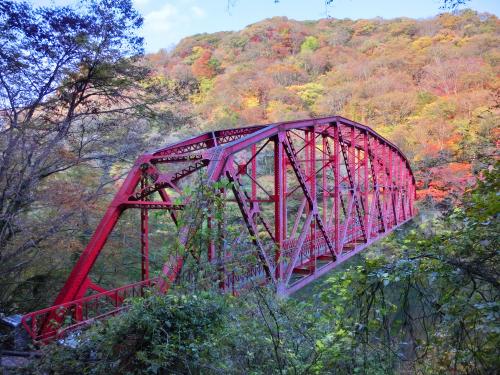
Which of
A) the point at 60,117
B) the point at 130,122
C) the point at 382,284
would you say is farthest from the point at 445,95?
the point at 382,284

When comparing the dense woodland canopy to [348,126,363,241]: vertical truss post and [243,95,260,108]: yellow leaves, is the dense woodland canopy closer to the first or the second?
[348,126,363,241]: vertical truss post

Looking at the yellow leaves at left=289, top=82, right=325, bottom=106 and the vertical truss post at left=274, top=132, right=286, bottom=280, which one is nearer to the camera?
the vertical truss post at left=274, top=132, right=286, bottom=280

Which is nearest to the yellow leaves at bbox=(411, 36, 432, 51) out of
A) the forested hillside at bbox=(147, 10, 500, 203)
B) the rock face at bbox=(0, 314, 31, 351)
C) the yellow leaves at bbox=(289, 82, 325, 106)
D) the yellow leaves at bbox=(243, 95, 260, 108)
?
the forested hillside at bbox=(147, 10, 500, 203)

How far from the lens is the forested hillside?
26641 millimetres

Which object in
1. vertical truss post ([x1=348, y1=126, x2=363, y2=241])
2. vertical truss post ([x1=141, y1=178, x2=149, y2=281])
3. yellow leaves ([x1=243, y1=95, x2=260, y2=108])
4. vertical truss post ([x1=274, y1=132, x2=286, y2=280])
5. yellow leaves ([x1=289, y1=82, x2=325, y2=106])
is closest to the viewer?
vertical truss post ([x1=141, y1=178, x2=149, y2=281])

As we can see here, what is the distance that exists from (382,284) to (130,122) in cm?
990

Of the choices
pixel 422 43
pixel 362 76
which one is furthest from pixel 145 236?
pixel 422 43

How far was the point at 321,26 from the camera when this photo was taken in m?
55.3

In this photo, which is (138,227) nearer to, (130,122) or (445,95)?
(130,122)

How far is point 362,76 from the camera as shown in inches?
1455

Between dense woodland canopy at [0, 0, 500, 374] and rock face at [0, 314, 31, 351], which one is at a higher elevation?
dense woodland canopy at [0, 0, 500, 374]

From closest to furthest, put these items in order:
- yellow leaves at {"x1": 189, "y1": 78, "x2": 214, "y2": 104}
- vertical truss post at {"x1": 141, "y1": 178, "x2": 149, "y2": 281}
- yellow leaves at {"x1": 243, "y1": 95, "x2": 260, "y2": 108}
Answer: vertical truss post at {"x1": 141, "y1": 178, "x2": 149, "y2": 281} → yellow leaves at {"x1": 243, "y1": 95, "x2": 260, "y2": 108} → yellow leaves at {"x1": 189, "y1": 78, "x2": 214, "y2": 104}

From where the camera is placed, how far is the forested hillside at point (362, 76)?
87.4ft

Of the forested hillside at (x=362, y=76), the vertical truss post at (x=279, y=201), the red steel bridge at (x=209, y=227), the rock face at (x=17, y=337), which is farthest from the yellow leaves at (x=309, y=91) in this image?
the rock face at (x=17, y=337)
